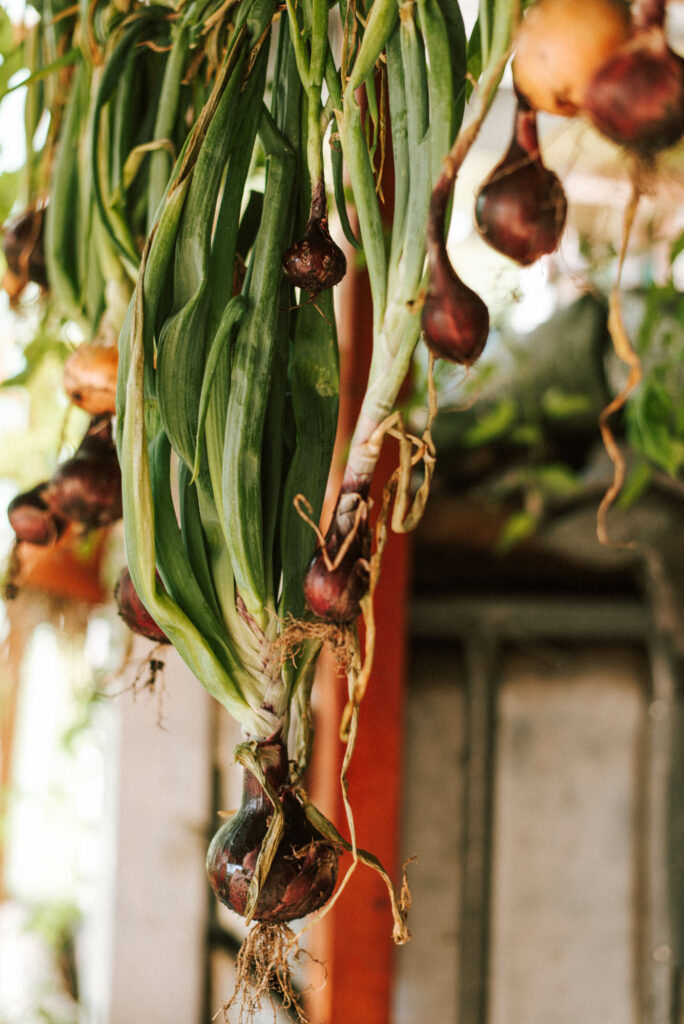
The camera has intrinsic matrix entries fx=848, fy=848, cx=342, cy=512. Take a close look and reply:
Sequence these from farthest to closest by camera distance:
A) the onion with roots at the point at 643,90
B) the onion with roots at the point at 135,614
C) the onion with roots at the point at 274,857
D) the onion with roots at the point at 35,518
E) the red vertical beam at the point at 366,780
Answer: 1. the red vertical beam at the point at 366,780
2. the onion with roots at the point at 35,518
3. the onion with roots at the point at 135,614
4. the onion with roots at the point at 274,857
5. the onion with roots at the point at 643,90

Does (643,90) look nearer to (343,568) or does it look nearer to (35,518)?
(343,568)

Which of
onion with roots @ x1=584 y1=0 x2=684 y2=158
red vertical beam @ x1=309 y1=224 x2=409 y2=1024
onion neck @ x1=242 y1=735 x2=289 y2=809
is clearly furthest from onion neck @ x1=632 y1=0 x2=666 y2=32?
red vertical beam @ x1=309 y1=224 x2=409 y2=1024

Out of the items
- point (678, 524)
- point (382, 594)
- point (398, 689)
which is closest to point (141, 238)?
point (382, 594)

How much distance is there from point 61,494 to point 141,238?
0.60ft

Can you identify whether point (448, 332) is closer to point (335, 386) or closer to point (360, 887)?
point (335, 386)

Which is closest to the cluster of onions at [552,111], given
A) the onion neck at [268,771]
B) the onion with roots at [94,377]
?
the onion neck at [268,771]

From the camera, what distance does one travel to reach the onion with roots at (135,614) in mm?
497

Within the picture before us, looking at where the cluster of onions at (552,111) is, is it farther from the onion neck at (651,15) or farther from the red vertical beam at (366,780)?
the red vertical beam at (366,780)

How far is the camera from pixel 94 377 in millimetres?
577

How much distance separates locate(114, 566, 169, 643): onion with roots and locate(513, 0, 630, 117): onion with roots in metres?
0.33

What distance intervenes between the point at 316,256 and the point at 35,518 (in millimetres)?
330

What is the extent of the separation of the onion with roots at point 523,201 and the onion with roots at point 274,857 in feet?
0.81

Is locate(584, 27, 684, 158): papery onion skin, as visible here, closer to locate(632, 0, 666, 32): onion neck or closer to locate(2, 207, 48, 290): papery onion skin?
locate(632, 0, 666, 32): onion neck

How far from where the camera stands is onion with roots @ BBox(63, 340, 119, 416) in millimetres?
575
